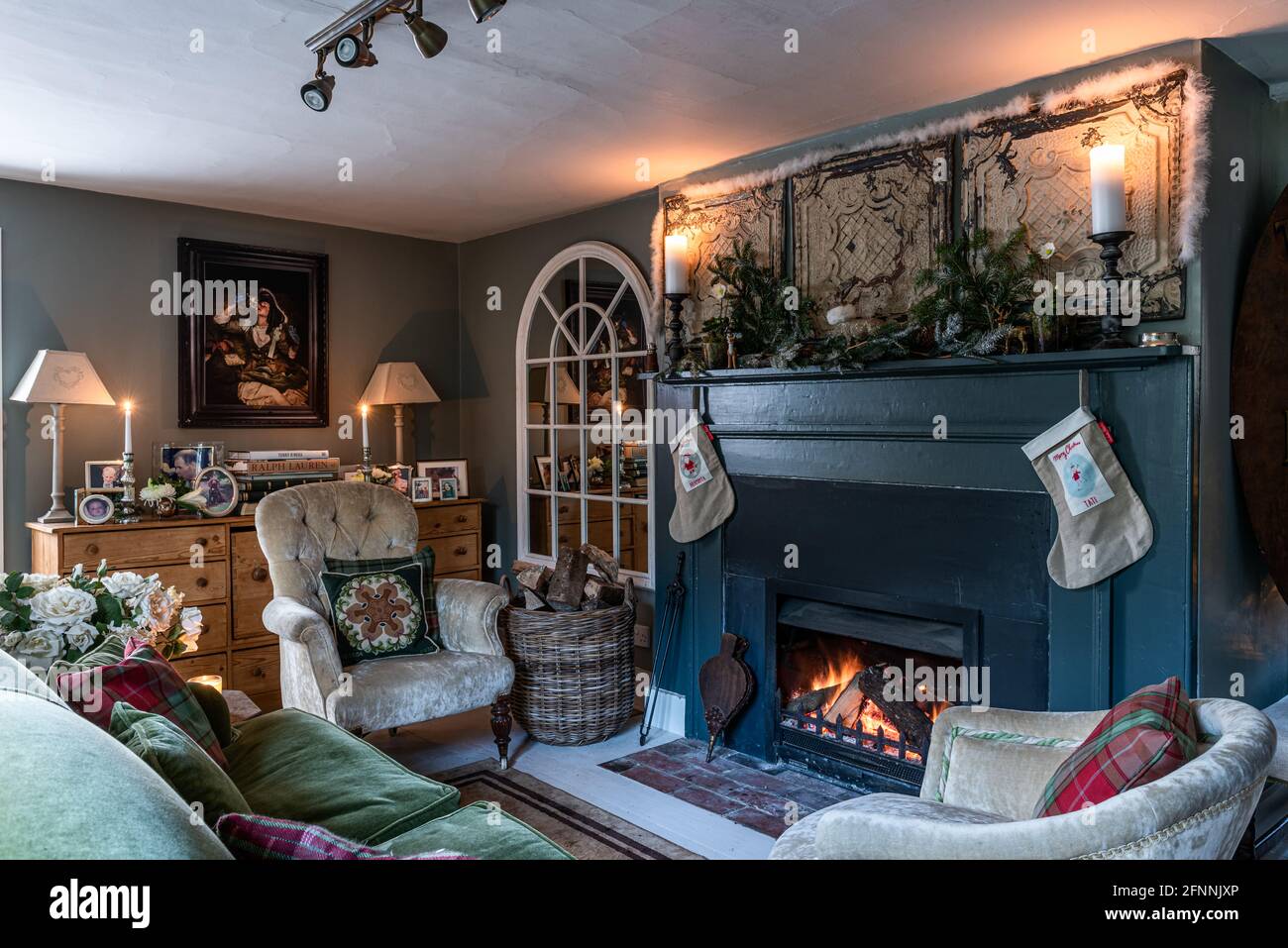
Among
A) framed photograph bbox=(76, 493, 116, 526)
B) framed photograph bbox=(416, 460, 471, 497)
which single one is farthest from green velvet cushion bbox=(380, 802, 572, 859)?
framed photograph bbox=(416, 460, 471, 497)

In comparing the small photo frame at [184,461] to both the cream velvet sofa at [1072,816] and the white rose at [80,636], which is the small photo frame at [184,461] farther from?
the cream velvet sofa at [1072,816]

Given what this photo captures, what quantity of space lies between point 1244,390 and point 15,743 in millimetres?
2916

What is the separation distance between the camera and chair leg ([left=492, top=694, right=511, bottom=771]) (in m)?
3.48

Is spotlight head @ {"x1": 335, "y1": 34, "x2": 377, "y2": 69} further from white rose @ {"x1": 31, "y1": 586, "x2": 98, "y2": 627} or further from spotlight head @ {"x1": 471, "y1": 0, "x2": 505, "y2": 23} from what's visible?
white rose @ {"x1": 31, "y1": 586, "x2": 98, "y2": 627}

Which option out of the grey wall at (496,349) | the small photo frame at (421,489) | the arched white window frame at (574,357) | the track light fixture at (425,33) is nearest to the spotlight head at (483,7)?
the track light fixture at (425,33)

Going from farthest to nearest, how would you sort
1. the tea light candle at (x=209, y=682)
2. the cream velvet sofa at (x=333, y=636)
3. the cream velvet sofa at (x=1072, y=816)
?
the cream velvet sofa at (x=333, y=636) → the tea light candle at (x=209, y=682) → the cream velvet sofa at (x=1072, y=816)

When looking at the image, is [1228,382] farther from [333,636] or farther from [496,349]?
[496,349]

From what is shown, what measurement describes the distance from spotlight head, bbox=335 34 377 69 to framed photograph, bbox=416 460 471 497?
288cm

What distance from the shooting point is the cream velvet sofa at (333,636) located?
307 cm

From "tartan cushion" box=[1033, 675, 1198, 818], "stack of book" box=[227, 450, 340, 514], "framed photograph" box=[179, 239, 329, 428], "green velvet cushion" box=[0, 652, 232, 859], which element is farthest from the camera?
"framed photograph" box=[179, 239, 329, 428]

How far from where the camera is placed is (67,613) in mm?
2016

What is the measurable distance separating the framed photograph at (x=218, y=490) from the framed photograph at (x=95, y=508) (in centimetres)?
34

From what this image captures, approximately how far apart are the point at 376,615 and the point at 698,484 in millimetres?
1336
